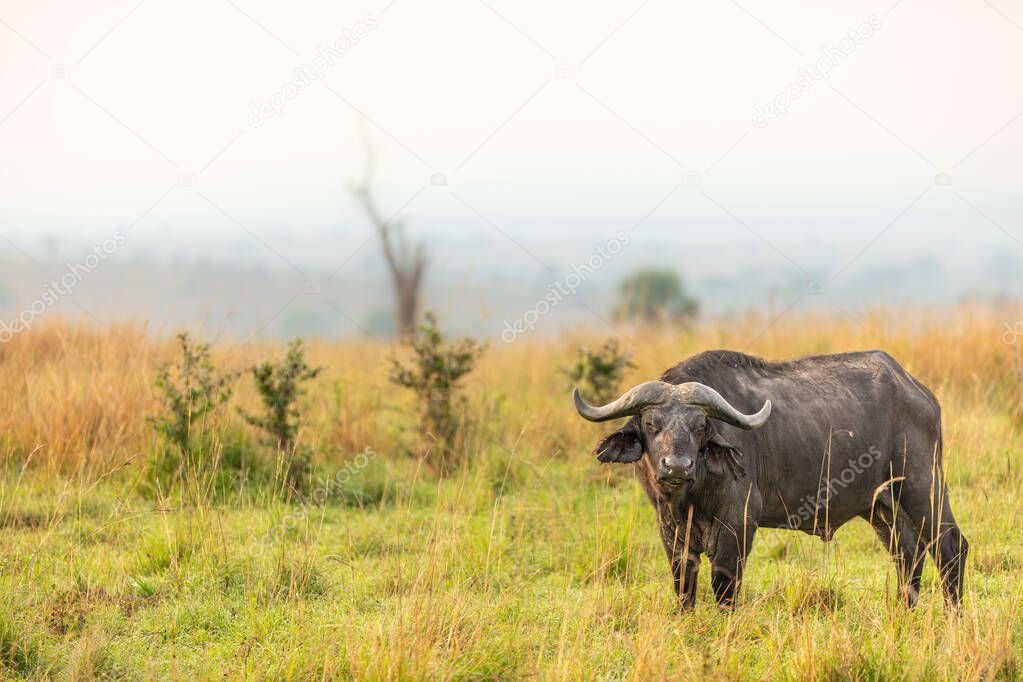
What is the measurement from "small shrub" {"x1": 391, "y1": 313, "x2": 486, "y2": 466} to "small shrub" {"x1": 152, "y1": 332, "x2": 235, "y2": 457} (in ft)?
6.54

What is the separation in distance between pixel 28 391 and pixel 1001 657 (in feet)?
27.9

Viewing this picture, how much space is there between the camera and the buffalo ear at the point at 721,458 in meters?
6.12

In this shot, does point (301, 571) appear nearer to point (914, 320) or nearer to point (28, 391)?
point (28, 391)

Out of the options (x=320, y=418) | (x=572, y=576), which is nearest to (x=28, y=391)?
(x=320, y=418)

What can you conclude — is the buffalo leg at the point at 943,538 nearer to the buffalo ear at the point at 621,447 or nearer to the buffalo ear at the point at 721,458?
the buffalo ear at the point at 721,458

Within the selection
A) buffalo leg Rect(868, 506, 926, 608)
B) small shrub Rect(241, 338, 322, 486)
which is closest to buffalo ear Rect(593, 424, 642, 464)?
buffalo leg Rect(868, 506, 926, 608)

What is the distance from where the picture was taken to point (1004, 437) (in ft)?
34.9

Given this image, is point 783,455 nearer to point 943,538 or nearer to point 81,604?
point 943,538

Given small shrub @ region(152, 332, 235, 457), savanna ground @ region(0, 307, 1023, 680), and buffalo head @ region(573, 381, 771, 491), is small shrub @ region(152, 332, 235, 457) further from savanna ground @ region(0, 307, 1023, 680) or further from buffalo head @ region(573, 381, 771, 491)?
buffalo head @ region(573, 381, 771, 491)

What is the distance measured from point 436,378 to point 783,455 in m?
4.90

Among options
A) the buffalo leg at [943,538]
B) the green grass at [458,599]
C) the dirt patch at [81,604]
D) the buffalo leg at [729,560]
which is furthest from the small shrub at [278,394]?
the buffalo leg at [943,538]

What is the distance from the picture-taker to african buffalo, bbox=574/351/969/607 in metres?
6.10

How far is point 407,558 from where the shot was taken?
7.58 m

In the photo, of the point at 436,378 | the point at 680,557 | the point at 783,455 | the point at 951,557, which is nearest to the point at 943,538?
the point at 951,557
